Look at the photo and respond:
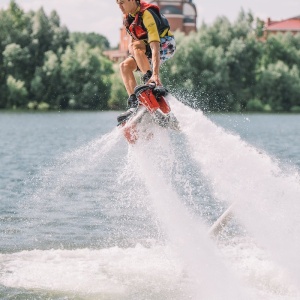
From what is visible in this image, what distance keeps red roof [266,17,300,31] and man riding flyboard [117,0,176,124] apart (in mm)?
148858

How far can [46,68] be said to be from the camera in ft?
281

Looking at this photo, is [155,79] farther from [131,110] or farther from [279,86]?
[279,86]

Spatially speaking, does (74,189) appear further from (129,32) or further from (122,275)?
(129,32)

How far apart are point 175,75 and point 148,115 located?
68.9 meters

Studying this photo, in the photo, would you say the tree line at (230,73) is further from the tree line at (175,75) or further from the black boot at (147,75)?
the black boot at (147,75)

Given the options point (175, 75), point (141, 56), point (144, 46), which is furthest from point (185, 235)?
point (175, 75)

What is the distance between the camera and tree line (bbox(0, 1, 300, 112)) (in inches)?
3250

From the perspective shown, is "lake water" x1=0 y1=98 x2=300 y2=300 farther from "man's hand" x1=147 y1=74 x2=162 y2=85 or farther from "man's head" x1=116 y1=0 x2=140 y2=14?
"man's head" x1=116 y1=0 x2=140 y2=14

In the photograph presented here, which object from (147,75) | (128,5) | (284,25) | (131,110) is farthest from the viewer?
(284,25)

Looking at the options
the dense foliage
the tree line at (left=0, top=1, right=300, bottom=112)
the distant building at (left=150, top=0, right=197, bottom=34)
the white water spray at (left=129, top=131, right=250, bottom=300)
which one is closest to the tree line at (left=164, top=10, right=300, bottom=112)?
the tree line at (left=0, top=1, right=300, bottom=112)

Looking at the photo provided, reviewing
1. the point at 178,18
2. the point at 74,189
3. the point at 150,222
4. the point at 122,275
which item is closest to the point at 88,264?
the point at 122,275

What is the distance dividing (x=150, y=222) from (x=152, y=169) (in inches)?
282

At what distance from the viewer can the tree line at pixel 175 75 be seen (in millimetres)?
82562

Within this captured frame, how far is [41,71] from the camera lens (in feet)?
283
